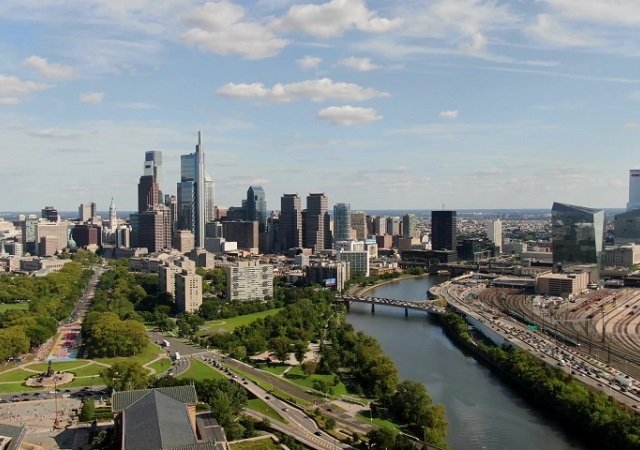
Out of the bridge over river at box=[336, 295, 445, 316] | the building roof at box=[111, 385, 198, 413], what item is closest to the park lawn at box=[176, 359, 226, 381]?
the building roof at box=[111, 385, 198, 413]

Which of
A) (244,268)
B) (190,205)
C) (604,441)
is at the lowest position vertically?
(604,441)

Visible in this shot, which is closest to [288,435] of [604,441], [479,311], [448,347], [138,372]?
[138,372]

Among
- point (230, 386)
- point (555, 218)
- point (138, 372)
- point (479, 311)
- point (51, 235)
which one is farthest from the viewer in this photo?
point (51, 235)

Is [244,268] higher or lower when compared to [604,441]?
higher

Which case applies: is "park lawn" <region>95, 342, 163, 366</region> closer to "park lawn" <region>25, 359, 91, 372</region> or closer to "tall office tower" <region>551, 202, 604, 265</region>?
"park lawn" <region>25, 359, 91, 372</region>

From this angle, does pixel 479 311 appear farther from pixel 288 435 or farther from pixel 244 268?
pixel 288 435
